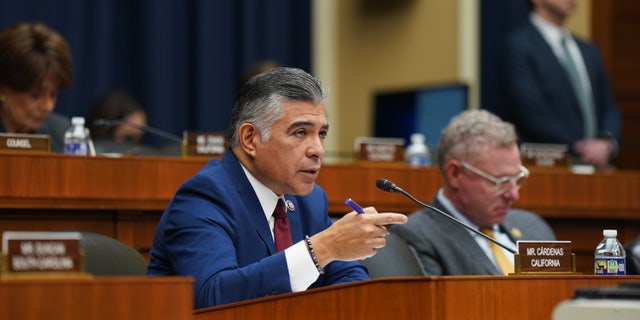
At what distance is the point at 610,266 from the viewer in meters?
3.11

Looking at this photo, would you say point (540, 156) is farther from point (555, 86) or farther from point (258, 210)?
point (258, 210)

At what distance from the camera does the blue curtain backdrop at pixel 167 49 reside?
258 inches

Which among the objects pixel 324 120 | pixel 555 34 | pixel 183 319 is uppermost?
pixel 555 34

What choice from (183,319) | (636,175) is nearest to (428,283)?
(183,319)

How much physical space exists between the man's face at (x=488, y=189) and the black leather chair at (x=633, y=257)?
471 millimetres

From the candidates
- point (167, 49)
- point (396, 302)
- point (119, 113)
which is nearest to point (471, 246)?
point (396, 302)

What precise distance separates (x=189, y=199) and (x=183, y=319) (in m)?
1.06

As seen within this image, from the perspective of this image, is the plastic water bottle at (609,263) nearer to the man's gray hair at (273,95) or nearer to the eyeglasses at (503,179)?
the man's gray hair at (273,95)

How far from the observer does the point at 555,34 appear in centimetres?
641

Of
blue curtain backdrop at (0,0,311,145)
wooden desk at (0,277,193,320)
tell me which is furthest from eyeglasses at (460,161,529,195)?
blue curtain backdrop at (0,0,311,145)

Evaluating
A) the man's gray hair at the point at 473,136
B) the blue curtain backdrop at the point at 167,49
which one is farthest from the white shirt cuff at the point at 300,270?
the blue curtain backdrop at the point at 167,49

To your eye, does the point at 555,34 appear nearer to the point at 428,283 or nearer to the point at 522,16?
the point at 522,16

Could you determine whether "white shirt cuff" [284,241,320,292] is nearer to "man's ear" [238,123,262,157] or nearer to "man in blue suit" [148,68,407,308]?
"man in blue suit" [148,68,407,308]

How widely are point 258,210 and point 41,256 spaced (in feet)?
3.68
